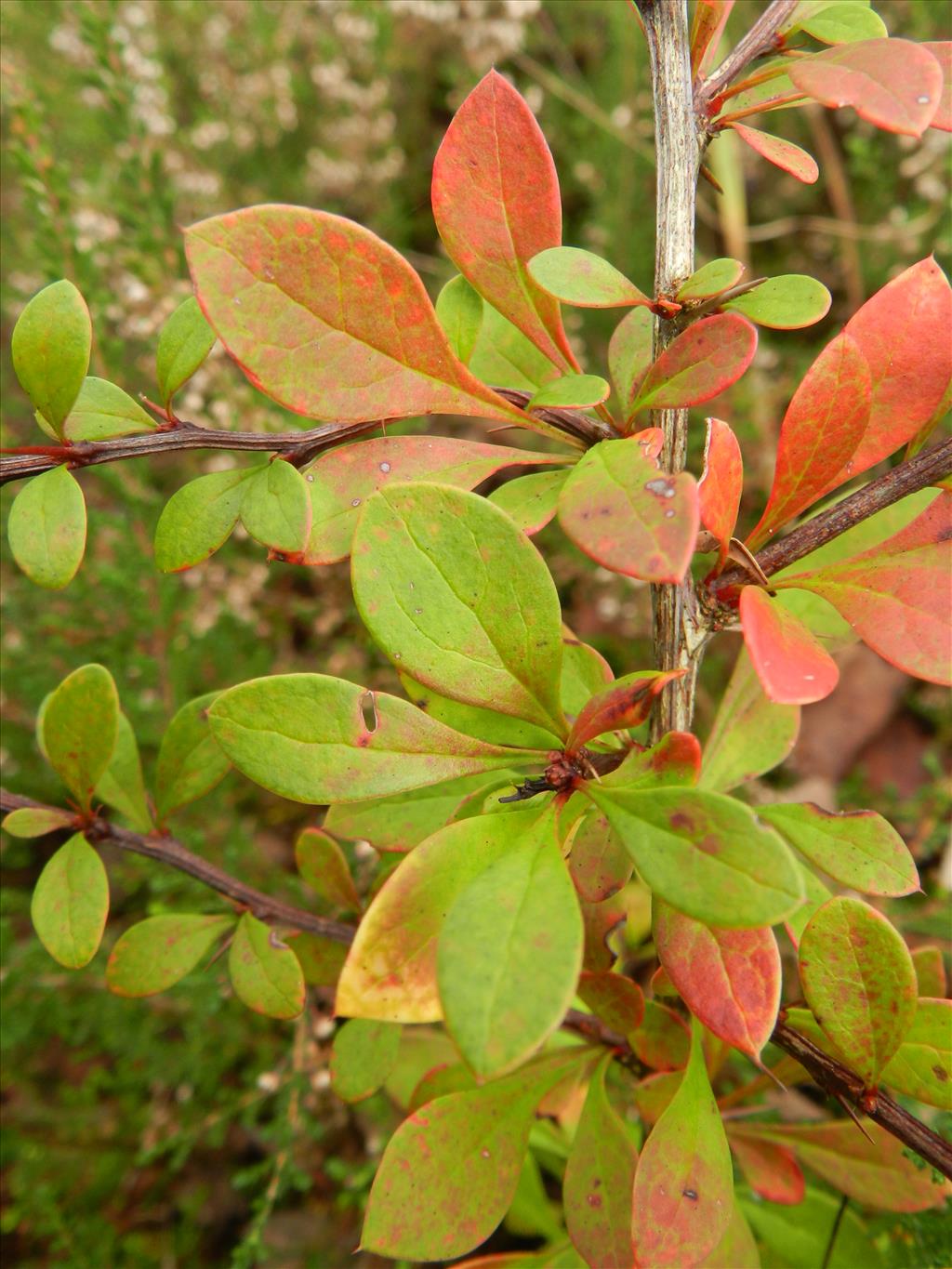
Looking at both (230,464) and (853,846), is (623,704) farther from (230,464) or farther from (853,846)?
(230,464)

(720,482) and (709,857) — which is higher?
(720,482)

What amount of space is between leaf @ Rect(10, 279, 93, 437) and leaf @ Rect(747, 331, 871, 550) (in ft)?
2.09

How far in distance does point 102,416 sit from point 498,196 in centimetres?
43

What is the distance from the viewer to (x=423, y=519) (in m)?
0.74

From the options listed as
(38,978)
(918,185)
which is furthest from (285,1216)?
(918,185)

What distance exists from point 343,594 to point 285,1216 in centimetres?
148

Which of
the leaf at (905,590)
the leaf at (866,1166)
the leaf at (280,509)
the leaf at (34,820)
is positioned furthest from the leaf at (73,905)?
the leaf at (866,1166)

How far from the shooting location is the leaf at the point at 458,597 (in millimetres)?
742

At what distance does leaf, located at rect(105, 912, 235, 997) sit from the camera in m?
1.13

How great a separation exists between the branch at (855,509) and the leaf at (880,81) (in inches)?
11.5

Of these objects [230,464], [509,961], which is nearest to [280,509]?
[509,961]

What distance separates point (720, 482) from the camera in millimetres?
769

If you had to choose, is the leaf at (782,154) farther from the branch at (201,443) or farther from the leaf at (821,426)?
the branch at (201,443)

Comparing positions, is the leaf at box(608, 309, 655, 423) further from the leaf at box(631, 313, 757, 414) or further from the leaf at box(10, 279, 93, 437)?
the leaf at box(10, 279, 93, 437)
